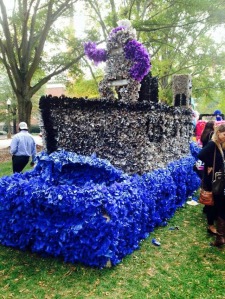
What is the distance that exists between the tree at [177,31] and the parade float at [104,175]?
7.30 meters

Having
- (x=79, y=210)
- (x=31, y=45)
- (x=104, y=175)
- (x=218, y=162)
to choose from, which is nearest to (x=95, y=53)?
(x=104, y=175)

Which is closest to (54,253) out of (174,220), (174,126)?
(174,220)

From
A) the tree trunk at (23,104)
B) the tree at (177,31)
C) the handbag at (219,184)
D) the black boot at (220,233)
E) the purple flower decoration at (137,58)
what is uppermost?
the tree at (177,31)

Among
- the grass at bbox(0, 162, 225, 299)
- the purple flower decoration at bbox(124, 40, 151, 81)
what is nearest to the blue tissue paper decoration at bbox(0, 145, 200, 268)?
the grass at bbox(0, 162, 225, 299)

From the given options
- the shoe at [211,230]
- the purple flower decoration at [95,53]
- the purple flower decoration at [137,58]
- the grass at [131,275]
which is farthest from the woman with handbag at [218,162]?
the purple flower decoration at [95,53]

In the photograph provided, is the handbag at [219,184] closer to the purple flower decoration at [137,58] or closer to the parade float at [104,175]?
the parade float at [104,175]

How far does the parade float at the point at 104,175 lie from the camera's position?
371cm

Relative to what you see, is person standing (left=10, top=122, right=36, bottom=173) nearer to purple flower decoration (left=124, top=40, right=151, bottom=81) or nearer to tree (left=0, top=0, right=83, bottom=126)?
purple flower decoration (left=124, top=40, right=151, bottom=81)

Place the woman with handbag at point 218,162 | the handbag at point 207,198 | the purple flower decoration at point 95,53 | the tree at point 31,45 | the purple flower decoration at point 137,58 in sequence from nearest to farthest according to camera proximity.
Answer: the woman with handbag at point 218,162
the handbag at point 207,198
the purple flower decoration at point 137,58
the purple flower decoration at point 95,53
the tree at point 31,45

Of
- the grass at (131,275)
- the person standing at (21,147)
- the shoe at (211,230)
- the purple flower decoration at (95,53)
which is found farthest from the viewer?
the person standing at (21,147)

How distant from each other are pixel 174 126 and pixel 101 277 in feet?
12.7

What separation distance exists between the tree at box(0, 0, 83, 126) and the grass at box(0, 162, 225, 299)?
10.0 metres

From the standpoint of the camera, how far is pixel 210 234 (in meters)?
4.77

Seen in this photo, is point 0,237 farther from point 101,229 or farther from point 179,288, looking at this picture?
point 179,288
